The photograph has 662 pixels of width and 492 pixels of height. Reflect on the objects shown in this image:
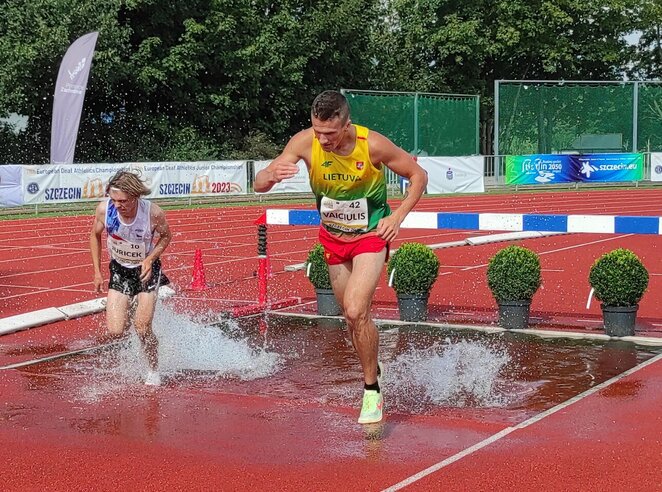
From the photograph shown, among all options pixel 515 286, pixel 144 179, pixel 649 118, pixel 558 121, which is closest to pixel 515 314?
pixel 515 286

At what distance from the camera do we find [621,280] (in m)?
9.08

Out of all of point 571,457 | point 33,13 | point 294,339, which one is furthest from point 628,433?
point 33,13

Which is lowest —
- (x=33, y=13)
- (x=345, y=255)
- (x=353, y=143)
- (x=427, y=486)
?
(x=427, y=486)

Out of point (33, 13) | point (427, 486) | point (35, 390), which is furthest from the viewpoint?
point (33, 13)

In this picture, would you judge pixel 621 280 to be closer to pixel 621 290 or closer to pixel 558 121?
pixel 621 290

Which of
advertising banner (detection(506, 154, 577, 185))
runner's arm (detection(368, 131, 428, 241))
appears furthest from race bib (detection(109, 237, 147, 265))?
advertising banner (detection(506, 154, 577, 185))

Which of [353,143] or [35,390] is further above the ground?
[353,143]

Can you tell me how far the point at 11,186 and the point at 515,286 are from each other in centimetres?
1844

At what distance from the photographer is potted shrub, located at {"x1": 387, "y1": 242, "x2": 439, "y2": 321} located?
10.1m

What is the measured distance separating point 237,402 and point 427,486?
85.3 inches

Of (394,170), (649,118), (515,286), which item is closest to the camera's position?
(394,170)

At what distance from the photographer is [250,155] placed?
136 feet

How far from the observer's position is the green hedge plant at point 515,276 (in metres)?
9.53

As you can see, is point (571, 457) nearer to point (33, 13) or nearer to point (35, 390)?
point (35, 390)
